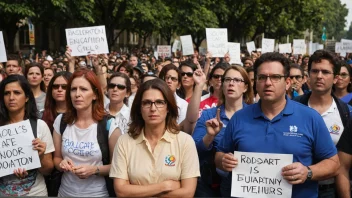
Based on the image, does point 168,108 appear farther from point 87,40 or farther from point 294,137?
point 87,40

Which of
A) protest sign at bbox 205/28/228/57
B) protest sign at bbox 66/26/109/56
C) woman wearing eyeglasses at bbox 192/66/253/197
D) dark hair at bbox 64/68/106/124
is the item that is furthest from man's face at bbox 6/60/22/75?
protest sign at bbox 205/28/228/57

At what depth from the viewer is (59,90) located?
5141 mm

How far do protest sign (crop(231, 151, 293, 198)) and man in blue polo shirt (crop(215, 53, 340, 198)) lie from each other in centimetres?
5

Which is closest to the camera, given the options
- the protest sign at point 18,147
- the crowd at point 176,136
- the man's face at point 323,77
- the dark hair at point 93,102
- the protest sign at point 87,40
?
the crowd at point 176,136

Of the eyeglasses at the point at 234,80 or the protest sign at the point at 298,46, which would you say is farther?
the protest sign at the point at 298,46

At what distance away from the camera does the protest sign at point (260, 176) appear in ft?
10.7

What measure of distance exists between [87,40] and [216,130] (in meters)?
5.85

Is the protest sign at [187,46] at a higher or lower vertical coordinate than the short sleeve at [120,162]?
higher

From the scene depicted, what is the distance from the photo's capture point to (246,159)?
11.0ft

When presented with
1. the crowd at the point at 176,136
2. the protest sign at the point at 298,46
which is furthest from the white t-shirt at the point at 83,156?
the protest sign at the point at 298,46

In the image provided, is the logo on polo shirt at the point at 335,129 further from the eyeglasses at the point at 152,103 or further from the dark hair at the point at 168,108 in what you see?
the eyeglasses at the point at 152,103

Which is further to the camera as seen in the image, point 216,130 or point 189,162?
point 216,130

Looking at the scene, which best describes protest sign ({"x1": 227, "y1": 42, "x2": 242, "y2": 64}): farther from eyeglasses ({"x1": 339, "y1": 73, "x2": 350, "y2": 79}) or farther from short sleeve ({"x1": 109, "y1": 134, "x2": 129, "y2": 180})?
short sleeve ({"x1": 109, "y1": 134, "x2": 129, "y2": 180})

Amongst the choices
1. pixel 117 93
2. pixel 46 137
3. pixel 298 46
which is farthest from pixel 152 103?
pixel 298 46
